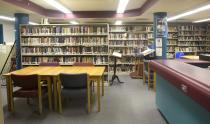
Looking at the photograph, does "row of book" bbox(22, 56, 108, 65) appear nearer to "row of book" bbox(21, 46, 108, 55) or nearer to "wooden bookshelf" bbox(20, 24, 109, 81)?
"wooden bookshelf" bbox(20, 24, 109, 81)

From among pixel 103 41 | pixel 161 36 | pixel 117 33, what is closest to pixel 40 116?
pixel 103 41

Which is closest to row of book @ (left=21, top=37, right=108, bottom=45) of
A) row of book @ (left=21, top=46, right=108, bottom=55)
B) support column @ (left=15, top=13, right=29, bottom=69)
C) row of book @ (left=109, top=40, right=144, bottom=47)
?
row of book @ (left=21, top=46, right=108, bottom=55)

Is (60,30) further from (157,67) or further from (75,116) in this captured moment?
(157,67)

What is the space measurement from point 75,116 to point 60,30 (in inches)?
139

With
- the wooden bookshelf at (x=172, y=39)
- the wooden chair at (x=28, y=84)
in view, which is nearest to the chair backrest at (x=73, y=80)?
the wooden chair at (x=28, y=84)

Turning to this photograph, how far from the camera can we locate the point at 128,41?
956 centimetres

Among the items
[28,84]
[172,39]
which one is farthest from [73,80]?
[172,39]

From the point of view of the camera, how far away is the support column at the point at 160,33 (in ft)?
22.7

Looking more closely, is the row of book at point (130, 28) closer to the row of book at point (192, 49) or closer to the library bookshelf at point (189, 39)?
the library bookshelf at point (189, 39)

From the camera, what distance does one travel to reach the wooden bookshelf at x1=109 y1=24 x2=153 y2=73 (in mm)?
9391

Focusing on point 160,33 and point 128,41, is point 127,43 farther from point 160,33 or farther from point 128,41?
point 160,33

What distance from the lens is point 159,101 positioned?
4.23 meters

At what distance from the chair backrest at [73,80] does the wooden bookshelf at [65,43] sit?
2.61m

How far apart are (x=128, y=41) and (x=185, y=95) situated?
695 cm
